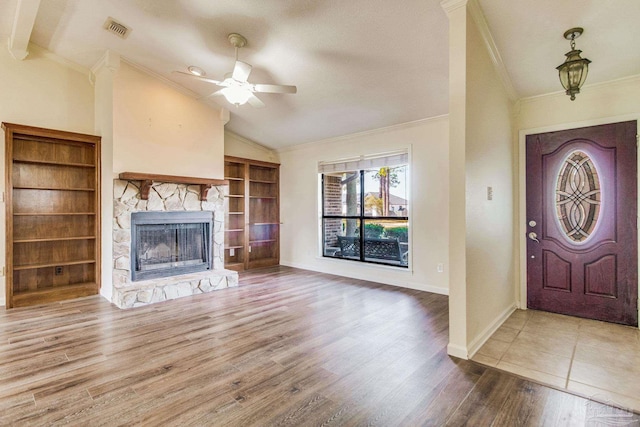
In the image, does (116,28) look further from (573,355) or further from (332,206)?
(573,355)

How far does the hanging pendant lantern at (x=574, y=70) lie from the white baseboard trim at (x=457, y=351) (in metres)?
2.25

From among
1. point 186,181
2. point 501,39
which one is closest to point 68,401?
point 186,181

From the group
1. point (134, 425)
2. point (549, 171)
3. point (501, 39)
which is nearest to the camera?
point (134, 425)

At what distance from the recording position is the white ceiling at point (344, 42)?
2.64 meters

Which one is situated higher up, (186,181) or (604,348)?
(186,181)

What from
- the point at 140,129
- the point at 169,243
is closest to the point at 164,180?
the point at 140,129

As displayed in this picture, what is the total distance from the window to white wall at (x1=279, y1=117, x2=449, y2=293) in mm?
172

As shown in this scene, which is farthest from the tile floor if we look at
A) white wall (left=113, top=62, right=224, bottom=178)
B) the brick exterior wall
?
white wall (left=113, top=62, right=224, bottom=178)

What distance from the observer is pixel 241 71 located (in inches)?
125

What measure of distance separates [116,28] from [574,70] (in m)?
4.70

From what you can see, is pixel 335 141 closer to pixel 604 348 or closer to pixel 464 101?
pixel 464 101

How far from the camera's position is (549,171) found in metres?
3.68

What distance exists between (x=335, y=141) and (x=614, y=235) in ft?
13.7

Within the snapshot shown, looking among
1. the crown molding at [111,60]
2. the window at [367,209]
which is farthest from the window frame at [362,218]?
the crown molding at [111,60]
